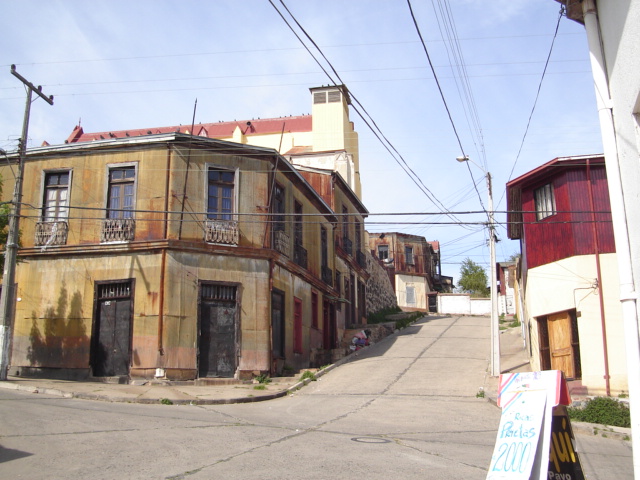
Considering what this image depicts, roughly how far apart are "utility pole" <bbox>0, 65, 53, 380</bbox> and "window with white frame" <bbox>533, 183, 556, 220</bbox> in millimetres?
15346

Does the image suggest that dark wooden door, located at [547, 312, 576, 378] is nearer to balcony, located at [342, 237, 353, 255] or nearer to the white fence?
balcony, located at [342, 237, 353, 255]

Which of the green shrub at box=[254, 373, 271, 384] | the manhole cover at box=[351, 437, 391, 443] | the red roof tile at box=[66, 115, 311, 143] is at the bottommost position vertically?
the manhole cover at box=[351, 437, 391, 443]

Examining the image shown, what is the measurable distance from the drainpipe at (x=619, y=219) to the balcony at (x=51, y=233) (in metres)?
17.4

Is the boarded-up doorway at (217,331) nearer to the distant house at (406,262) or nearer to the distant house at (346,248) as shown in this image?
the distant house at (346,248)

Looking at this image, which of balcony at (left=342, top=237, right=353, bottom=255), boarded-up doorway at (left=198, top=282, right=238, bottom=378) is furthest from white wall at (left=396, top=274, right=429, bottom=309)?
boarded-up doorway at (left=198, top=282, right=238, bottom=378)

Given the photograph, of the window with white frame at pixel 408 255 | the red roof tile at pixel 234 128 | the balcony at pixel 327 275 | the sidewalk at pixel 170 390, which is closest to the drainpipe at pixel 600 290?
the sidewalk at pixel 170 390

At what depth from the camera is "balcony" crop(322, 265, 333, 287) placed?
28.7 meters

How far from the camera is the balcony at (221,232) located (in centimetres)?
2014

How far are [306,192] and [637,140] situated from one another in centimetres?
1961

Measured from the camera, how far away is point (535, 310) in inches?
774

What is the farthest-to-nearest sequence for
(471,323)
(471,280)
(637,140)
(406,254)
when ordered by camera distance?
(471,280), (406,254), (471,323), (637,140)

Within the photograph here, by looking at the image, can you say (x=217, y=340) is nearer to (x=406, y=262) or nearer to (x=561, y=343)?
(x=561, y=343)

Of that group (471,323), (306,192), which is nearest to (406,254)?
(471,323)

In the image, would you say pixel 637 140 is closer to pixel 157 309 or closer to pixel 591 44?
pixel 591 44
